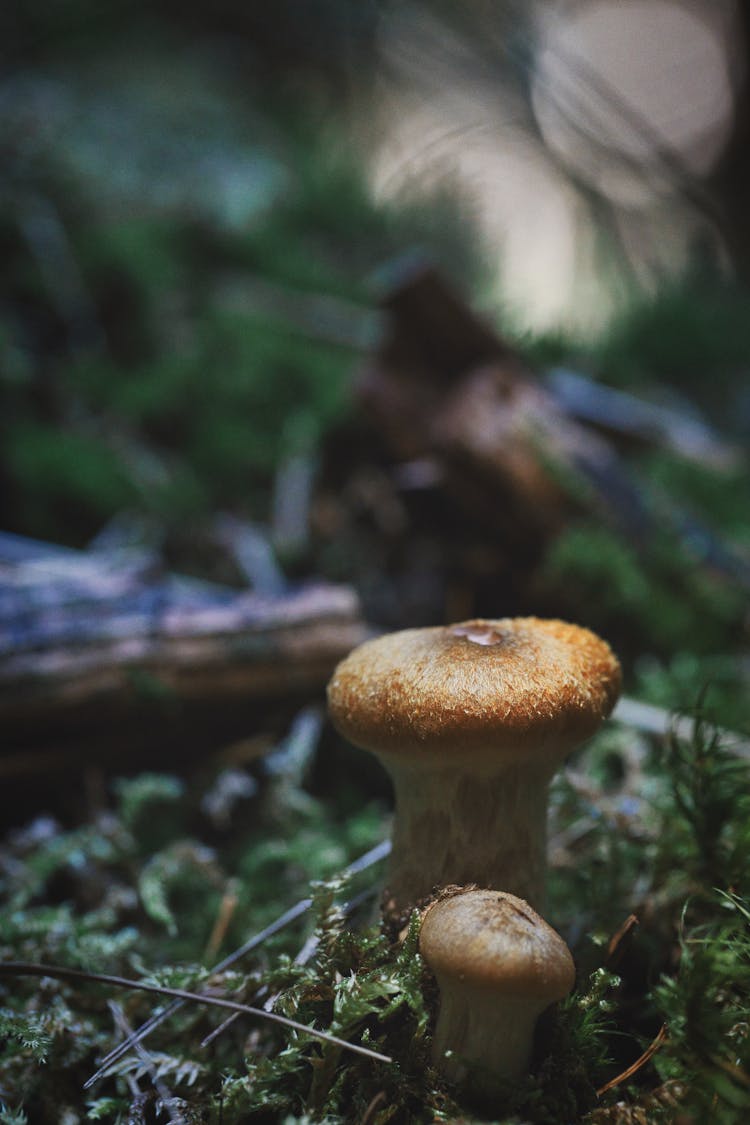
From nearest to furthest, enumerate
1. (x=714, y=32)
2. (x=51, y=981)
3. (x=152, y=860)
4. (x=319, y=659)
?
(x=51, y=981)
(x=152, y=860)
(x=319, y=659)
(x=714, y=32)

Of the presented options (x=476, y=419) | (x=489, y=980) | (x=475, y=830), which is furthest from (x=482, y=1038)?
(x=476, y=419)

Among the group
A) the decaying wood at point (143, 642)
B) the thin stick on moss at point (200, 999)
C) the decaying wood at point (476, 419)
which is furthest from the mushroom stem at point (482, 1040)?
the decaying wood at point (476, 419)

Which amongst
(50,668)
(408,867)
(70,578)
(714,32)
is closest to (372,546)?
(70,578)

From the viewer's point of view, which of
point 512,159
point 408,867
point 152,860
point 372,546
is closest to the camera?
point 408,867

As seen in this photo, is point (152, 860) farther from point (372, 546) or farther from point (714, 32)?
point (714, 32)

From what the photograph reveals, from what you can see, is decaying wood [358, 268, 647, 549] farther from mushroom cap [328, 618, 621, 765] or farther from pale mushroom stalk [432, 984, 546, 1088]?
pale mushroom stalk [432, 984, 546, 1088]

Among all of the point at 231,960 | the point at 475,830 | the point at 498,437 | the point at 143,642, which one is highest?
the point at 498,437

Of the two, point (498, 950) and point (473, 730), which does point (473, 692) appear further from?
point (498, 950)

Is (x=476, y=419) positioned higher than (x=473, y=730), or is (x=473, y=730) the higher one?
(x=473, y=730)
